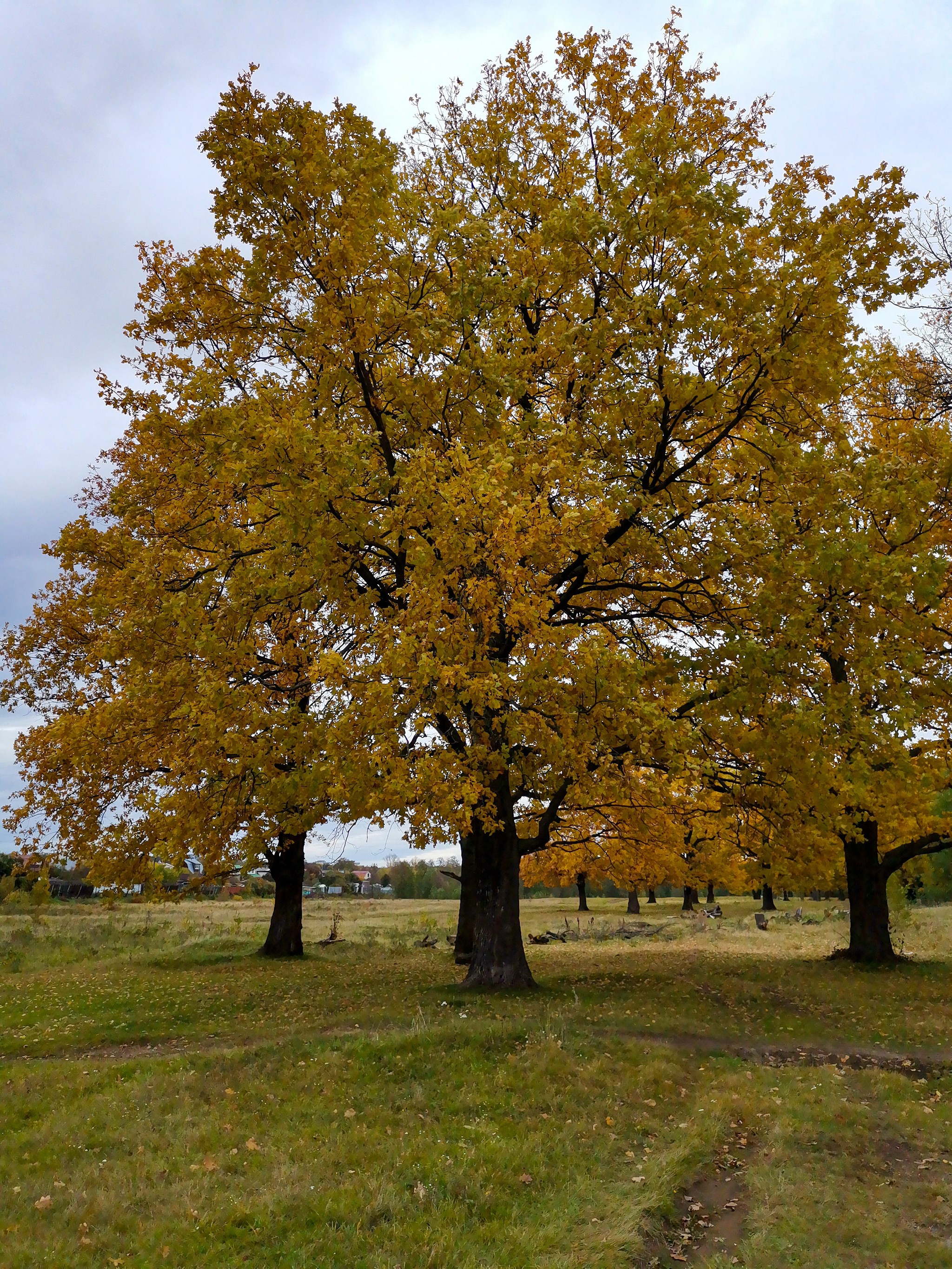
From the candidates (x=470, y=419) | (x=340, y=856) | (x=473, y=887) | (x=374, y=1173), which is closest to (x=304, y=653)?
(x=340, y=856)

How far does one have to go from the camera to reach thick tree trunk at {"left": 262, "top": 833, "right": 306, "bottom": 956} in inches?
833

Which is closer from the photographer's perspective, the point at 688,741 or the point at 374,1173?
the point at 374,1173

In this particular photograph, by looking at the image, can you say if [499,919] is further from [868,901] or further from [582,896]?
[582,896]

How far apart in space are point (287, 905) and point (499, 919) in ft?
36.2

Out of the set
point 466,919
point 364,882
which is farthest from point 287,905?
point 364,882

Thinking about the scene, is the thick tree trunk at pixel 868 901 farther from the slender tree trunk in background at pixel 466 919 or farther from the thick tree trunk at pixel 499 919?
the thick tree trunk at pixel 499 919

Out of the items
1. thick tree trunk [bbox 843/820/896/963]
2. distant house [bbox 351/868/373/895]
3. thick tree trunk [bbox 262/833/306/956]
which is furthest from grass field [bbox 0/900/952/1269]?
distant house [bbox 351/868/373/895]

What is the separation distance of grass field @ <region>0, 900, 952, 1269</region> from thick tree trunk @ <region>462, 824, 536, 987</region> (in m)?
0.67

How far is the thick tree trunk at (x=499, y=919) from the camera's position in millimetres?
12539

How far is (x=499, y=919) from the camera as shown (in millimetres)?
12695

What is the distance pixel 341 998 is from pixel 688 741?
7.81 metres

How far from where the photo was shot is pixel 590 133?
12906 millimetres

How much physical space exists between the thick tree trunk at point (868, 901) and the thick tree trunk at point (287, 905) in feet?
45.5

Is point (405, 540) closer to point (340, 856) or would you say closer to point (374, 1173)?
point (340, 856)
